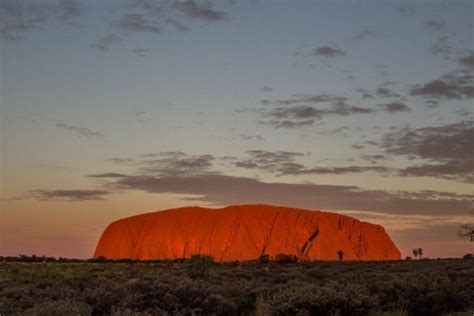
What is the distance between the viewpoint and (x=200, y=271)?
32156mm

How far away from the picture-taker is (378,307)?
1393 cm

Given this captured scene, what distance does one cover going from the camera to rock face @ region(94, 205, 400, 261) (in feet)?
534

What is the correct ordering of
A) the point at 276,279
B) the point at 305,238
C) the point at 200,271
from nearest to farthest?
the point at 276,279 → the point at 200,271 → the point at 305,238

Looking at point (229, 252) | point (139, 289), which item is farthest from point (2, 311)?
point (229, 252)

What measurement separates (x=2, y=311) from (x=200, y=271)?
68.2 feet

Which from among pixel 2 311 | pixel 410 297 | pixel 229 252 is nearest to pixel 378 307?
pixel 410 297

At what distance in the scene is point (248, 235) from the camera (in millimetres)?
165750

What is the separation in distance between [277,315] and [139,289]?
11.3ft

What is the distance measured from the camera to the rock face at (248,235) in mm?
162625

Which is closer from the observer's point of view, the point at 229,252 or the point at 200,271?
the point at 200,271

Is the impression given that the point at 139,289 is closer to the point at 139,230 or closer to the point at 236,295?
the point at 236,295

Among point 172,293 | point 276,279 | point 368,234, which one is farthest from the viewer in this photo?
A: point 368,234

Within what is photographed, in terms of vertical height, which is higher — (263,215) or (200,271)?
(263,215)

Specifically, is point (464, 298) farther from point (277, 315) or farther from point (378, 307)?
point (277, 315)
